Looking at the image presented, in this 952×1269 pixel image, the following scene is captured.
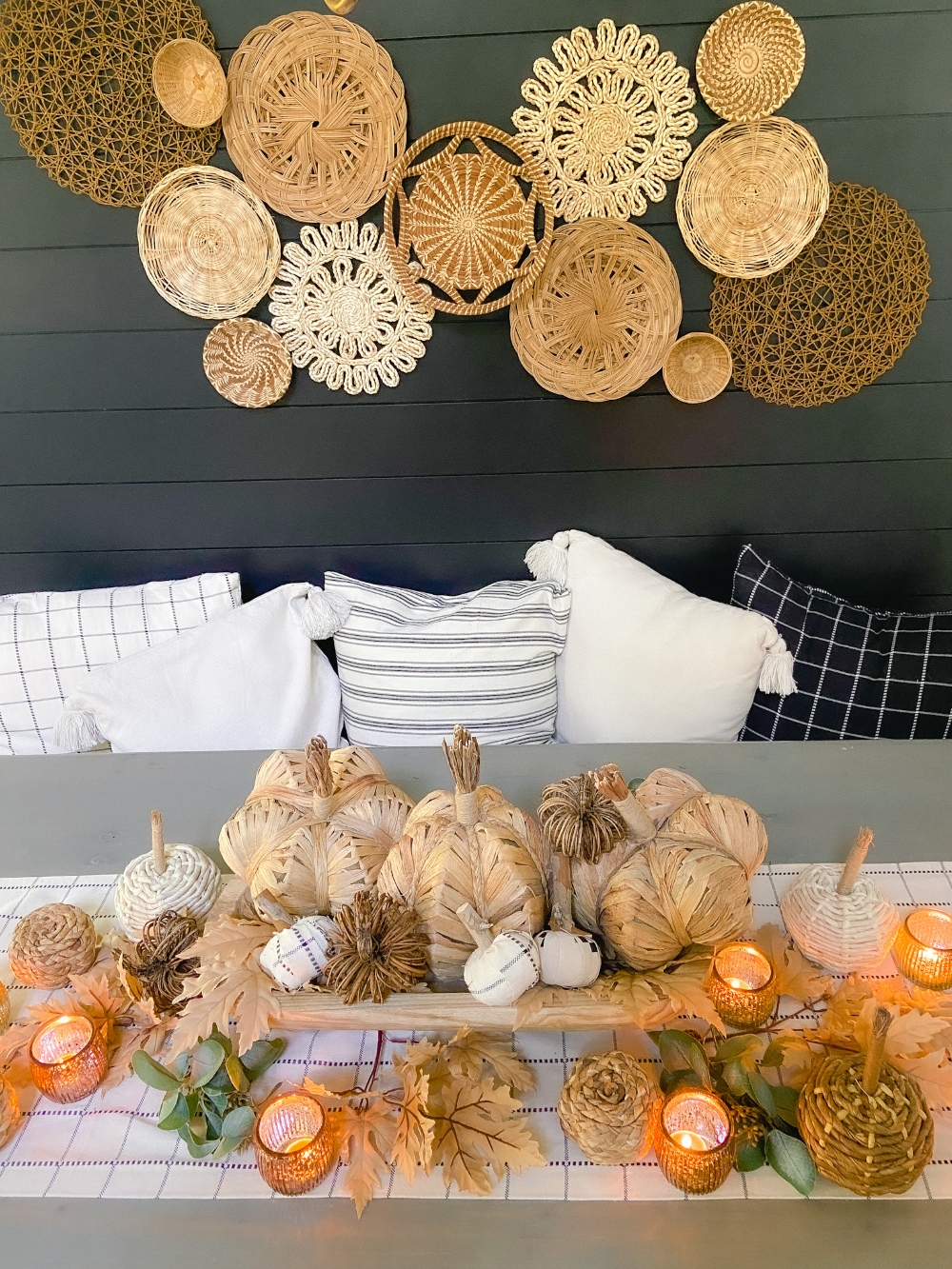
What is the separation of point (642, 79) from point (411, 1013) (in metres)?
1.44

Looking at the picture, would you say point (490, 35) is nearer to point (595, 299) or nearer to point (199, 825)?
point (595, 299)

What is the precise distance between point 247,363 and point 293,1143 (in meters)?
1.30

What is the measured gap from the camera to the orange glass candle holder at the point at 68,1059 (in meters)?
0.70

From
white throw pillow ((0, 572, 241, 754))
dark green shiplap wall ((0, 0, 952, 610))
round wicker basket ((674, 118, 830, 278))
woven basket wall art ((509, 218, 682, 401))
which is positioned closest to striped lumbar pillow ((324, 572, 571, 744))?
dark green shiplap wall ((0, 0, 952, 610))

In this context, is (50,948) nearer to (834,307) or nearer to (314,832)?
(314,832)

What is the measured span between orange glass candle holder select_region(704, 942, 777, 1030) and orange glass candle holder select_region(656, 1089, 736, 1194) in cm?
9

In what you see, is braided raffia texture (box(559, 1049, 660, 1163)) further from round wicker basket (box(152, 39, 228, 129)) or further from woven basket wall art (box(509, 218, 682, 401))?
round wicker basket (box(152, 39, 228, 129))

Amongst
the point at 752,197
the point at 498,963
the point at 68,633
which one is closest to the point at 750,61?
the point at 752,197

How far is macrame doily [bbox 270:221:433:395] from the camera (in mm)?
1447

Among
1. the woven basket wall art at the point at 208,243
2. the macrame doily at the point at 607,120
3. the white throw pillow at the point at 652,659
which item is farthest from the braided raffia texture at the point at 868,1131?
the woven basket wall art at the point at 208,243

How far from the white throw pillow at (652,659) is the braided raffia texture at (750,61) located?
2.55 ft

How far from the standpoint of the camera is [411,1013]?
0.69 meters

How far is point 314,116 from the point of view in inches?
53.4

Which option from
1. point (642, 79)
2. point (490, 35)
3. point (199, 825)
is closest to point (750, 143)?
point (642, 79)
